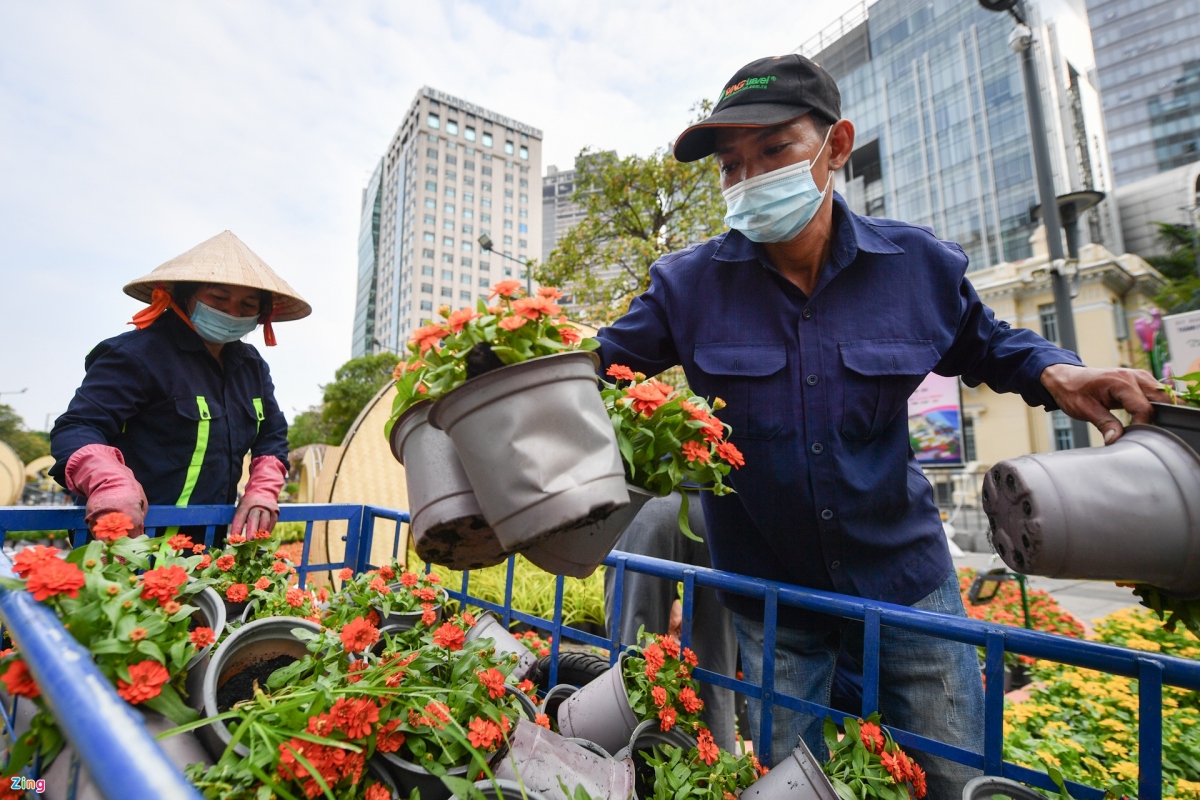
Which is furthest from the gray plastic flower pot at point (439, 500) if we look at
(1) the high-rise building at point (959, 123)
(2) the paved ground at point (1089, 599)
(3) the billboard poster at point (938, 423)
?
(1) the high-rise building at point (959, 123)

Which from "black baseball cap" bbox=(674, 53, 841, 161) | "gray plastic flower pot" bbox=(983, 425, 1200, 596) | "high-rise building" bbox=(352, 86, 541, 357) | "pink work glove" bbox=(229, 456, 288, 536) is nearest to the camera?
"gray plastic flower pot" bbox=(983, 425, 1200, 596)

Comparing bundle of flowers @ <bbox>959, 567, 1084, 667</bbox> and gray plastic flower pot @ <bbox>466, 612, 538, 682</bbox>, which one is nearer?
gray plastic flower pot @ <bbox>466, 612, 538, 682</bbox>

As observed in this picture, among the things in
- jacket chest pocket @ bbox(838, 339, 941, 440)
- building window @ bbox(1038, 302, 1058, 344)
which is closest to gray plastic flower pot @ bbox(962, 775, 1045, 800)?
jacket chest pocket @ bbox(838, 339, 941, 440)

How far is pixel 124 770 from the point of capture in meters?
0.46

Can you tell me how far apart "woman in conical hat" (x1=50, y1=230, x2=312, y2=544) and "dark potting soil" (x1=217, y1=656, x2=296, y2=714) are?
752 mm

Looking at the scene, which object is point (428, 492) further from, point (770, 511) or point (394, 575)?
point (394, 575)

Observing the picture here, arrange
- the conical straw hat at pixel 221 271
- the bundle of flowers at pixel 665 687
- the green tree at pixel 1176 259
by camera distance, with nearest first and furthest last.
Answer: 1. the bundle of flowers at pixel 665 687
2. the conical straw hat at pixel 221 271
3. the green tree at pixel 1176 259

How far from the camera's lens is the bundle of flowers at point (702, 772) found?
1.23m

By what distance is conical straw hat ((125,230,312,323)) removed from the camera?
2174 mm

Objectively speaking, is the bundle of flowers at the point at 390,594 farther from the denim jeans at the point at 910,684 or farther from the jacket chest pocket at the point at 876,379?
the jacket chest pocket at the point at 876,379

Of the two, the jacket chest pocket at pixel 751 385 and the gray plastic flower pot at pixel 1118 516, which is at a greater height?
the jacket chest pocket at pixel 751 385

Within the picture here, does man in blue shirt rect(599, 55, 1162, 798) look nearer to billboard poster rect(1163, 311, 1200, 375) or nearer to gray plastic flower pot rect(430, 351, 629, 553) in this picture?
gray plastic flower pot rect(430, 351, 629, 553)

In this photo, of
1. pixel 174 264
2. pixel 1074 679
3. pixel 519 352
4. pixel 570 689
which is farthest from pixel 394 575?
pixel 1074 679

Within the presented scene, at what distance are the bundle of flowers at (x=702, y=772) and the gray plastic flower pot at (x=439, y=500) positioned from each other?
609 millimetres
